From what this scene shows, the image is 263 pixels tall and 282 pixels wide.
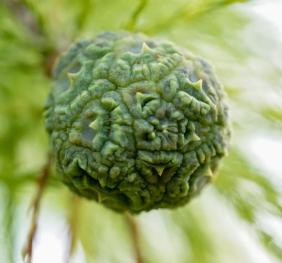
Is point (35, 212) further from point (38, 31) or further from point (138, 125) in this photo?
point (38, 31)

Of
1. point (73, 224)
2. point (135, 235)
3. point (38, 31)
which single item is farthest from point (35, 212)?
point (38, 31)

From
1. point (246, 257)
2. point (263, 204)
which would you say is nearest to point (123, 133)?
point (263, 204)

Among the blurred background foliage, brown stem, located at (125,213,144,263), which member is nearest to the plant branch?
the blurred background foliage

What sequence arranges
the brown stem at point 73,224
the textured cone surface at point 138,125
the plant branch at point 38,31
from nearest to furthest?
the textured cone surface at point 138,125, the brown stem at point 73,224, the plant branch at point 38,31

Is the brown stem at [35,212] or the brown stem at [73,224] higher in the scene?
the brown stem at [35,212]

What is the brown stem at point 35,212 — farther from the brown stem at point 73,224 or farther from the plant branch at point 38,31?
the plant branch at point 38,31

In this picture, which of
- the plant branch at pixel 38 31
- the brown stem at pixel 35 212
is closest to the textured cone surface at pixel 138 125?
the brown stem at pixel 35 212
